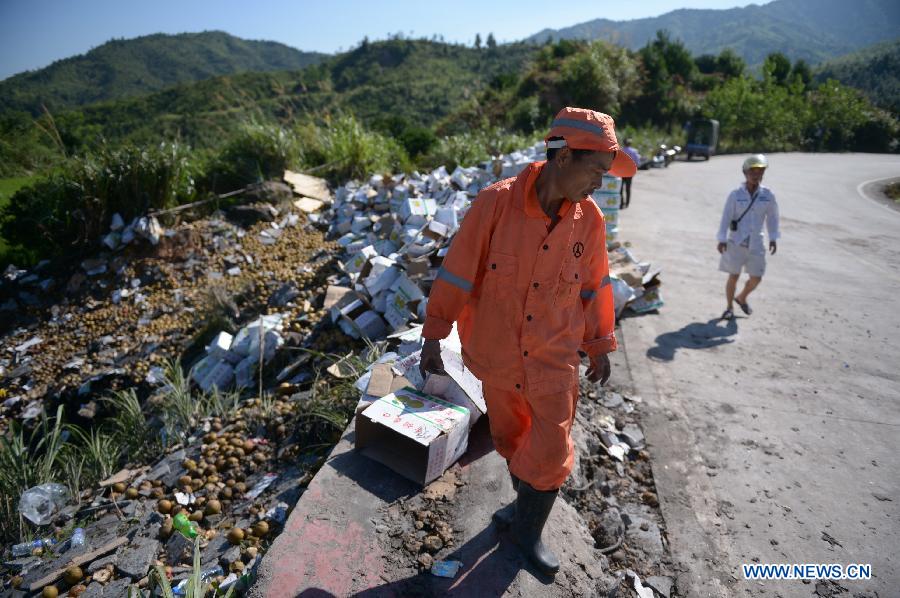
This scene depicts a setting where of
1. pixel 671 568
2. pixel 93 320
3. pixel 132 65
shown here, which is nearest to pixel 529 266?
pixel 671 568

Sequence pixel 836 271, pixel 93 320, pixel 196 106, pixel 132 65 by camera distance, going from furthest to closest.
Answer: pixel 132 65 < pixel 196 106 < pixel 836 271 < pixel 93 320

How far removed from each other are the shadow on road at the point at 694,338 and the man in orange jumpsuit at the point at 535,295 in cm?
288

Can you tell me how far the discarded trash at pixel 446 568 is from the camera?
1.94m

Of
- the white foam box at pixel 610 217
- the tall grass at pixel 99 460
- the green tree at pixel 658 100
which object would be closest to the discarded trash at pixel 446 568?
the tall grass at pixel 99 460

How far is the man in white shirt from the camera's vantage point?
484 cm

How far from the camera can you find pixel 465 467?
2.50 metres

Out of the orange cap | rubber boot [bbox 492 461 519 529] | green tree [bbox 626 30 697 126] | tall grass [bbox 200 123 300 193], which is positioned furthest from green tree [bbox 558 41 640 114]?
rubber boot [bbox 492 461 519 529]

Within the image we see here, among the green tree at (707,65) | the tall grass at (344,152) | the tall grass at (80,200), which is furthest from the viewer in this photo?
the green tree at (707,65)

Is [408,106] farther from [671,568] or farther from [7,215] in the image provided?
[671,568]

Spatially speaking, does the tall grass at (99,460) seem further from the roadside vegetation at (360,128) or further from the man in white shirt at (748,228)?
the man in white shirt at (748,228)

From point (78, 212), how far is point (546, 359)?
7.54 m

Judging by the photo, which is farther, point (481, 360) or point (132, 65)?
point (132, 65)

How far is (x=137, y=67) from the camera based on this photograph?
68812 mm

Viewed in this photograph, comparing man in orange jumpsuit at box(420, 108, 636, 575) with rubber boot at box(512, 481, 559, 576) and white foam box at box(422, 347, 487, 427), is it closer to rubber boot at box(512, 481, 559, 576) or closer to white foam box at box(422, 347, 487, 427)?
rubber boot at box(512, 481, 559, 576)
